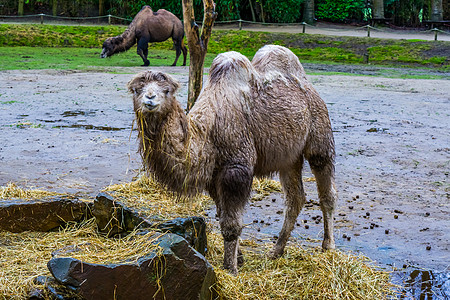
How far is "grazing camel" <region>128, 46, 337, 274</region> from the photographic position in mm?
4066

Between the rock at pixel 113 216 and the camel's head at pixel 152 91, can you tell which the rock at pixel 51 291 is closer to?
the rock at pixel 113 216

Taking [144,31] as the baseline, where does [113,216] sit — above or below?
below

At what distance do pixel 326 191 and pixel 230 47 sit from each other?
68.3 feet

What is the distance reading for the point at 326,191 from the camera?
535 cm

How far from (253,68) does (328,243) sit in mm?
1797

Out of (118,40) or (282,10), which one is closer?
(118,40)

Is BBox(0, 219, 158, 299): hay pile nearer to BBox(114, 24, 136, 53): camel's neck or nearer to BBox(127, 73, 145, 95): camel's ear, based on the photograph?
BBox(127, 73, 145, 95): camel's ear

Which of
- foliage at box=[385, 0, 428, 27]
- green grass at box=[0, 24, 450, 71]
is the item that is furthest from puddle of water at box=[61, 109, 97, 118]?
foliage at box=[385, 0, 428, 27]

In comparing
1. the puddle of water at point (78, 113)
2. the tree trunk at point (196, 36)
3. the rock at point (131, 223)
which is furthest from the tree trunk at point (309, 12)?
the rock at point (131, 223)

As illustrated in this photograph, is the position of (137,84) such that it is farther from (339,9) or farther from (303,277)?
(339,9)

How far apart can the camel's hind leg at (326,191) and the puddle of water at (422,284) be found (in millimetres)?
699

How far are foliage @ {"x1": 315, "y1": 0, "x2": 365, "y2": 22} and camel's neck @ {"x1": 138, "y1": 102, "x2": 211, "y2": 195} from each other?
29.9m

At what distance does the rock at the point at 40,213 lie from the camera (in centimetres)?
513

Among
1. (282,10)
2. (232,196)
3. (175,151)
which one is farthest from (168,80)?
(282,10)
